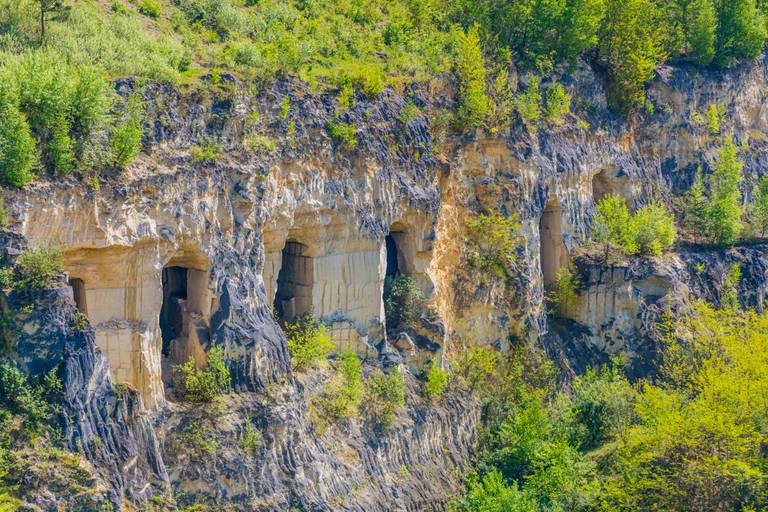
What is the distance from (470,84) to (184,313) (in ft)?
Answer: 40.5

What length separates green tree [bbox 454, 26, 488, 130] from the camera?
35531 mm

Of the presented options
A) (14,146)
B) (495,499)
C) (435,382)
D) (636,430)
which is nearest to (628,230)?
(636,430)

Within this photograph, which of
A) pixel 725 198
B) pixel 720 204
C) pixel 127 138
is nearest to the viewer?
pixel 127 138

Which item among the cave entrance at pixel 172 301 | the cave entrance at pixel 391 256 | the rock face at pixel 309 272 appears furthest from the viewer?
the cave entrance at pixel 391 256

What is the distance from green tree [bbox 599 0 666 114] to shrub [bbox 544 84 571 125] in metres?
3.09

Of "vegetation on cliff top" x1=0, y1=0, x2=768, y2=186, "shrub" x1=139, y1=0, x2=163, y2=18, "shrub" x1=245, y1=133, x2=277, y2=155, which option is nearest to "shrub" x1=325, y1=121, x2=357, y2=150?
"vegetation on cliff top" x1=0, y1=0, x2=768, y2=186

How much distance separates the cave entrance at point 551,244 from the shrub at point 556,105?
2.74m

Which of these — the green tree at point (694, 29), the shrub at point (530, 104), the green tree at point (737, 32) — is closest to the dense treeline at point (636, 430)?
the shrub at point (530, 104)

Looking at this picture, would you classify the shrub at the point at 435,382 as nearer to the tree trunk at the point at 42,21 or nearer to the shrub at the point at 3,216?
the tree trunk at the point at 42,21

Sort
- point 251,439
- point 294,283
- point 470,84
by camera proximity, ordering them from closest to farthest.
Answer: point 251,439
point 294,283
point 470,84

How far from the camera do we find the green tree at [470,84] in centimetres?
3553

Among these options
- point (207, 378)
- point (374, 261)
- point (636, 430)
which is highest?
point (374, 261)

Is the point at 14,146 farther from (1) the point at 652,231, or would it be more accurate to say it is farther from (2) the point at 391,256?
(1) the point at 652,231

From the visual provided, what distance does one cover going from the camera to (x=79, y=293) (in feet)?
83.5
